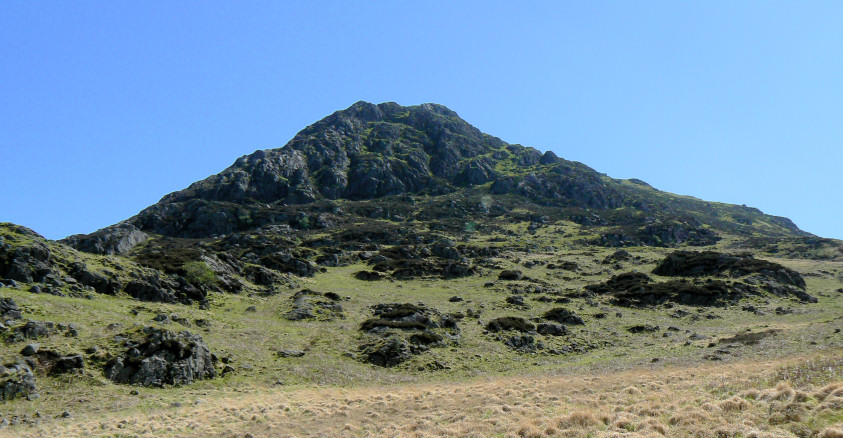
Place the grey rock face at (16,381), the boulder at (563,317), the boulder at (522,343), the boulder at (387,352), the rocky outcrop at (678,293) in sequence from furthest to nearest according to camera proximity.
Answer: the rocky outcrop at (678,293)
the boulder at (563,317)
the boulder at (522,343)
the boulder at (387,352)
the grey rock face at (16,381)

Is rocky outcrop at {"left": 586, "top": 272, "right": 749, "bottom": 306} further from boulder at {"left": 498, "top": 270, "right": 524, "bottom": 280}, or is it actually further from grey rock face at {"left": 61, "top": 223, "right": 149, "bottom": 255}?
grey rock face at {"left": 61, "top": 223, "right": 149, "bottom": 255}

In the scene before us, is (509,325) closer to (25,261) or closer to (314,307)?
(314,307)

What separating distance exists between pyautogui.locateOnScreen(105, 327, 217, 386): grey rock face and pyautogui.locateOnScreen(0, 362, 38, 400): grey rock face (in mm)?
4110

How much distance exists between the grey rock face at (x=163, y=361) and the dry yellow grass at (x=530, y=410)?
416 cm

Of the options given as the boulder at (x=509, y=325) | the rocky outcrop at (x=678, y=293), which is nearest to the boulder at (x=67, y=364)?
the boulder at (x=509, y=325)

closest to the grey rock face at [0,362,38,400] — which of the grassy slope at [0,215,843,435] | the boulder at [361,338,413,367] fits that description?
the grassy slope at [0,215,843,435]

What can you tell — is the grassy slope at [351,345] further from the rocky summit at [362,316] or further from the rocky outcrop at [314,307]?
the rocky outcrop at [314,307]

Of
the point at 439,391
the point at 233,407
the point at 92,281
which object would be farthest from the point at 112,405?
the point at 92,281

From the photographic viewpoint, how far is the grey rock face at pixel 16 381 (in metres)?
24.0

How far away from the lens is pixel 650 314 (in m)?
61.4

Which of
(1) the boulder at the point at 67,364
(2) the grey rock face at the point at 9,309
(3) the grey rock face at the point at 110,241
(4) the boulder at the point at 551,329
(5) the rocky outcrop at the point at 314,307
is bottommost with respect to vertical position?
(4) the boulder at the point at 551,329

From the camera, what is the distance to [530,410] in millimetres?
21312

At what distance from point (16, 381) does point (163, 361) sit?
25.0 feet

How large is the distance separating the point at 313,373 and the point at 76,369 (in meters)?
15.5
